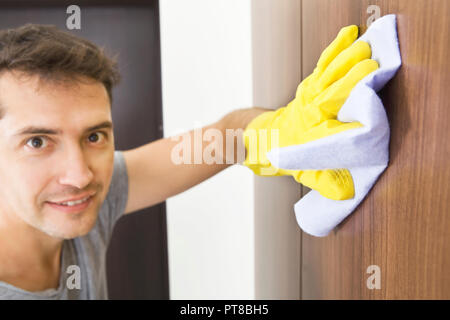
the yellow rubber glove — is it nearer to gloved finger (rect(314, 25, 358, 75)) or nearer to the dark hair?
gloved finger (rect(314, 25, 358, 75))

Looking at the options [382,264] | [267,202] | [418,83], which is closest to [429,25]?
[418,83]

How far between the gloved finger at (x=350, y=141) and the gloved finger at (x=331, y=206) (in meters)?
0.03

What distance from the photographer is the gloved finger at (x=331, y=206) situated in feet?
1.25

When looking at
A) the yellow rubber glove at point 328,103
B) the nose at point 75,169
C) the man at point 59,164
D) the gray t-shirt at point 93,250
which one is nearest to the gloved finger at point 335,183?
the yellow rubber glove at point 328,103

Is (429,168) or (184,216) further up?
(429,168)

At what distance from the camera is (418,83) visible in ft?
1.02

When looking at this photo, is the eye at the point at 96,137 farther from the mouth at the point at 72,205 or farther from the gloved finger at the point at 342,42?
the gloved finger at the point at 342,42

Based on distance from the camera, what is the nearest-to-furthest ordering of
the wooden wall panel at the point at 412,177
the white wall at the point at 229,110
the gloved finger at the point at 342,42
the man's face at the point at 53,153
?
the wooden wall panel at the point at 412,177 < the gloved finger at the point at 342,42 < the man's face at the point at 53,153 < the white wall at the point at 229,110

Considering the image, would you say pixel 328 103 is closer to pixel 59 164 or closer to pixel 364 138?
pixel 364 138

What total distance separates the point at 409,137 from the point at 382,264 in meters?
0.15

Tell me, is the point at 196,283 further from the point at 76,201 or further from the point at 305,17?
the point at 305,17

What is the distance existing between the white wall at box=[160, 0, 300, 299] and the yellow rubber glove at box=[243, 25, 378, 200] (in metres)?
0.18

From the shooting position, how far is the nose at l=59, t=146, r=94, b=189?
60cm

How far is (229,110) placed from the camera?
787 mm
